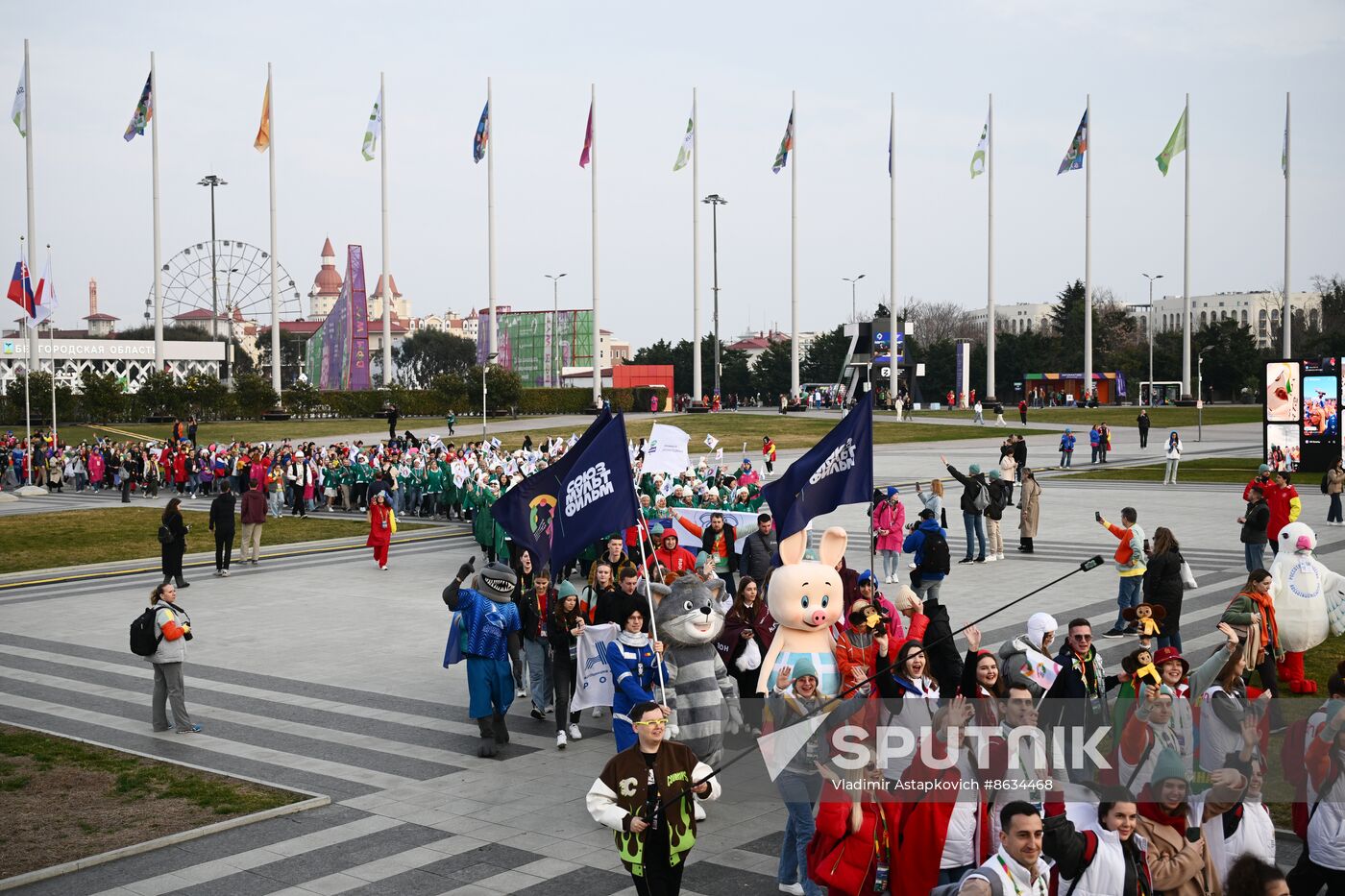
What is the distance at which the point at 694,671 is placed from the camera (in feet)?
31.7

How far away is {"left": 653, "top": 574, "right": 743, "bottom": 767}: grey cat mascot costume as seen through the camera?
374 inches

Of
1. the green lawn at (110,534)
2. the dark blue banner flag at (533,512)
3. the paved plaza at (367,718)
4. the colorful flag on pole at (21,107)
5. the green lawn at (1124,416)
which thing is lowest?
the paved plaza at (367,718)

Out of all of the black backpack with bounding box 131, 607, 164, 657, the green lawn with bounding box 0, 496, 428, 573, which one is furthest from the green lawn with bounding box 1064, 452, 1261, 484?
the black backpack with bounding box 131, 607, 164, 657

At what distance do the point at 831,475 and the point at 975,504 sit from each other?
11.1 meters

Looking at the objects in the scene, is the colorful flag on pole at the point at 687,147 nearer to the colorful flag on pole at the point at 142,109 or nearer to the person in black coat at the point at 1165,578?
the colorful flag on pole at the point at 142,109

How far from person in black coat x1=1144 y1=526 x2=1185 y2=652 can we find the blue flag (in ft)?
12.6

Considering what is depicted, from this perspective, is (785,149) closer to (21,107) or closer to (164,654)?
(21,107)

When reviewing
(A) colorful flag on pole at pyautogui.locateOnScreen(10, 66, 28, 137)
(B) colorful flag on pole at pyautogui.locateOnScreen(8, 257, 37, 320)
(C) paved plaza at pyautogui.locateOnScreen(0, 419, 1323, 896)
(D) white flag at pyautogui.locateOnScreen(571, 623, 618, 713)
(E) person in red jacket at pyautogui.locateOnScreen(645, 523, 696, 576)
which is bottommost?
(C) paved plaza at pyautogui.locateOnScreen(0, 419, 1323, 896)

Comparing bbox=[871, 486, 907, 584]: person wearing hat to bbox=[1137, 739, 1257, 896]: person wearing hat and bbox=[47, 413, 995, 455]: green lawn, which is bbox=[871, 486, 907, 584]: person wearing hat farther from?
bbox=[47, 413, 995, 455]: green lawn

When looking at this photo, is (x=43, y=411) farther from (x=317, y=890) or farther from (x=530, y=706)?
(x=317, y=890)

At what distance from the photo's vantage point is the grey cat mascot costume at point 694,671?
9.51m

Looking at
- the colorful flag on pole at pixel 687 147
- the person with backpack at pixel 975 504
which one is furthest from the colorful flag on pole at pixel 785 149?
→ the person with backpack at pixel 975 504

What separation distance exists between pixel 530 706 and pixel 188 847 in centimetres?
455

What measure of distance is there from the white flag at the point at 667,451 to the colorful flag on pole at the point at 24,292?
90.9 feet
